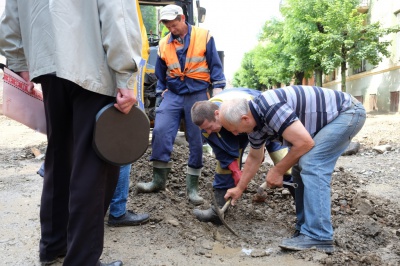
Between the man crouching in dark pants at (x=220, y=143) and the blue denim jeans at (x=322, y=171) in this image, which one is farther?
the man crouching in dark pants at (x=220, y=143)

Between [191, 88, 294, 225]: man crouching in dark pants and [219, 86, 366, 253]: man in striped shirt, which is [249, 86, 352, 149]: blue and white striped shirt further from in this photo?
[191, 88, 294, 225]: man crouching in dark pants

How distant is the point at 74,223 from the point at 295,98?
65.1 inches

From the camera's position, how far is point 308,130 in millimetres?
2912

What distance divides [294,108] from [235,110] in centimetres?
43

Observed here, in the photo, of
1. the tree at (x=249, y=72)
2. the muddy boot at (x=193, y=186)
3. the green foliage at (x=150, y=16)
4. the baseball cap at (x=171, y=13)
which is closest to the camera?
the baseball cap at (x=171, y=13)

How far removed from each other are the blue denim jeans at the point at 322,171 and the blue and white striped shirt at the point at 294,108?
8 cm

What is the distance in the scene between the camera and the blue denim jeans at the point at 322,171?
280cm

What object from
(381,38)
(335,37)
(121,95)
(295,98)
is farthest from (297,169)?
(381,38)

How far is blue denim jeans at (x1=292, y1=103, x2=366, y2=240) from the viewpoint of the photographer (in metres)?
2.80

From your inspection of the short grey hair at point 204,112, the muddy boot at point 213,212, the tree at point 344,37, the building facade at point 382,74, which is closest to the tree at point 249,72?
the building facade at point 382,74

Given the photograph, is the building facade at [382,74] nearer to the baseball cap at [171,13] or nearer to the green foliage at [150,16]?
the green foliage at [150,16]

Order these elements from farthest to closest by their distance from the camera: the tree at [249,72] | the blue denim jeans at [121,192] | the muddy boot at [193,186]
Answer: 1. the tree at [249,72]
2. the muddy boot at [193,186]
3. the blue denim jeans at [121,192]

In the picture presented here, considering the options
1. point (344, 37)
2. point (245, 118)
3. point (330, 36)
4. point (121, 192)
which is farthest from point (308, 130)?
point (344, 37)

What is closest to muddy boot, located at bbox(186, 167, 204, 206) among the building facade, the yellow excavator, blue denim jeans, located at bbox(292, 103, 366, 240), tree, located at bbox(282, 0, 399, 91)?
blue denim jeans, located at bbox(292, 103, 366, 240)
